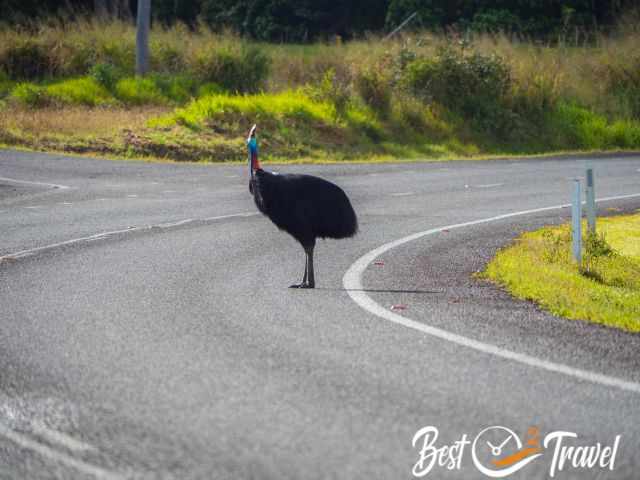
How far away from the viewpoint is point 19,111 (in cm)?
2736

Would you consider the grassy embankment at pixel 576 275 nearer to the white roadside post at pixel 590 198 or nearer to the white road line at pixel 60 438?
the white roadside post at pixel 590 198

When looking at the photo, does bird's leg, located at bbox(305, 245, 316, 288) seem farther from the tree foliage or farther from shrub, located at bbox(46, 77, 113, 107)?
the tree foliage

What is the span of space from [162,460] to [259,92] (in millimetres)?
27247

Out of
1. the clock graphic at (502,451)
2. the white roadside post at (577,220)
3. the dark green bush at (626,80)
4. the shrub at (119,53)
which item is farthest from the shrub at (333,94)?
the clock graphic at (502,451)

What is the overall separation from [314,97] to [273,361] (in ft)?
73.8

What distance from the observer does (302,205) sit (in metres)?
9.50

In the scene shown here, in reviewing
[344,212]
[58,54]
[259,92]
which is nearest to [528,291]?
[344,212]

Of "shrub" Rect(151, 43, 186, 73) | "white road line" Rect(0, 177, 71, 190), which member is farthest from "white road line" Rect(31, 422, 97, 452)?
"shrub" Rect(151, 43, 186, 73)

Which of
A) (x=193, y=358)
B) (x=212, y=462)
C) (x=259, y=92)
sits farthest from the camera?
(x=259, y=92)

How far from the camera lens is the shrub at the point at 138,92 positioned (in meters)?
30.1

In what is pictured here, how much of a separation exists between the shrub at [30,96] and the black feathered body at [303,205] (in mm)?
20522

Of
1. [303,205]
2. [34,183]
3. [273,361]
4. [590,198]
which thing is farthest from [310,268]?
[34,183]

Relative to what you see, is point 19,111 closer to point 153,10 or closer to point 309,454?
point 309,454

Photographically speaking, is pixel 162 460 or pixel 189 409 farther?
pixel 189 409
